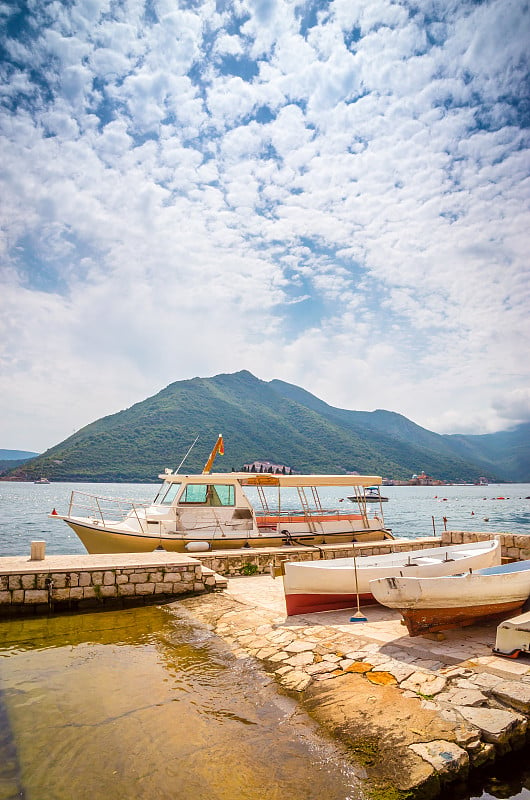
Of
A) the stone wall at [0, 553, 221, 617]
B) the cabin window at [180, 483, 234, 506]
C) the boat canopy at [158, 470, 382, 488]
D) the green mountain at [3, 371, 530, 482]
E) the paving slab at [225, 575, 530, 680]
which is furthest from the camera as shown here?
the green mountain at [3, 371, 530, 482]

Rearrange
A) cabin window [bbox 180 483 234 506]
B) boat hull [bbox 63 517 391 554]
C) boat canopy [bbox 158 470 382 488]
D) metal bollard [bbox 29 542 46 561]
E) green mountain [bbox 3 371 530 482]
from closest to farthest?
metal bollard [bbox 29 542 46 561]
boat hull [bbox 63 517 391 554]
boat canopy [bbox 158 470 382 488]
cabin window [bbox 180 483 234 506]
green mountain [bbox 3 371 530 482]

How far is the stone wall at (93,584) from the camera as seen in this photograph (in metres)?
7.99

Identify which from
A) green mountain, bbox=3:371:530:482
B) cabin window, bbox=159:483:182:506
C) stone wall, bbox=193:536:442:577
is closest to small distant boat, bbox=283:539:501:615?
stone wall, bbox=193:536:442:577

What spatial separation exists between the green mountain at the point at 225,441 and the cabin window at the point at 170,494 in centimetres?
6872

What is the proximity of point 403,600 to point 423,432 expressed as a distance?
199837 millimetres

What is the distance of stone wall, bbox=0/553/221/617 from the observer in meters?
7.99

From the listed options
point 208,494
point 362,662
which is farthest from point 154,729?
point 208,494

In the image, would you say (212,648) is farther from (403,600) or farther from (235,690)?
(403,600)

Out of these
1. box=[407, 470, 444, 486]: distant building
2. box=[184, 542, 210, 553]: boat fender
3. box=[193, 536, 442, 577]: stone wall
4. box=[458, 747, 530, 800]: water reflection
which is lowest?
box=[407, 470, 444, 486]: distant building

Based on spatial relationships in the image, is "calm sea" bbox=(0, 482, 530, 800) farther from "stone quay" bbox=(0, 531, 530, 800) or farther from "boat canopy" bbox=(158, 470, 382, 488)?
"boat canopy" bbox=(158, 470, 382, 488)

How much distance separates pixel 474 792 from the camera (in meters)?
3.49

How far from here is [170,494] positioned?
14.4 m

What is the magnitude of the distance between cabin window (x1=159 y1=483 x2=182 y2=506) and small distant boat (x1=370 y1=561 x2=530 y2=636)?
8962 mm

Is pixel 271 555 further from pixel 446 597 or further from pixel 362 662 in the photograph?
pixel 362 662
